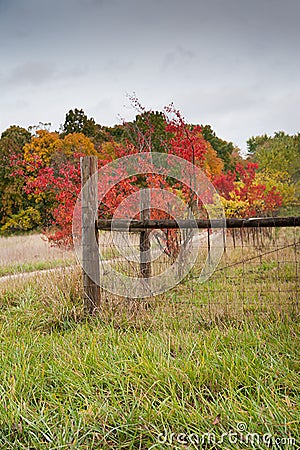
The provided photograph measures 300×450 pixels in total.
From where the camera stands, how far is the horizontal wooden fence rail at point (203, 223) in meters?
4.21

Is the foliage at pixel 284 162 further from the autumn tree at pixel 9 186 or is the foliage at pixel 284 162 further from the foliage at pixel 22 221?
→ the autumn tree at pixel 9 186

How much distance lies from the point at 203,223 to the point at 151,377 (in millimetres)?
1987

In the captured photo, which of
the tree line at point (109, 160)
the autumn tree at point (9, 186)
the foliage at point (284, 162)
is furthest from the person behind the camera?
the foliage at point (284, 162)

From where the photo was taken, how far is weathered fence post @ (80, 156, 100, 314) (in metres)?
4.79

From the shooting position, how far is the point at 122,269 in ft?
16.4

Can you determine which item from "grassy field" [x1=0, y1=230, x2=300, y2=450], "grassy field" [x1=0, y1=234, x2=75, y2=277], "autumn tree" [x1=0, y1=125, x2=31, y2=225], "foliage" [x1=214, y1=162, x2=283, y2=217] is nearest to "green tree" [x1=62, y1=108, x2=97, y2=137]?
"autumn tree" [x1=0, y1=125, x2=31, y2=225]

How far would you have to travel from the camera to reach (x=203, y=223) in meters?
4.59

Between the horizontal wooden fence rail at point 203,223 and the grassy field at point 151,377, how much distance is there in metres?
0.81

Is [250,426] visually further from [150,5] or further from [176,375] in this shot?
[150,5]

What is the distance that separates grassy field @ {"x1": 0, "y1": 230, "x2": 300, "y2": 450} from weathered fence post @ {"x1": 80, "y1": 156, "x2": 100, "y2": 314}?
193 mm

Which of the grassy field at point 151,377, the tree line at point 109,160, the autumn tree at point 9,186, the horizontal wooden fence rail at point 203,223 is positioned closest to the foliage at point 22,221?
the tree line at point 109,160

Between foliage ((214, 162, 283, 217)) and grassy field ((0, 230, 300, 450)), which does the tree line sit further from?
grassy field ((0, 230, 300, 450))

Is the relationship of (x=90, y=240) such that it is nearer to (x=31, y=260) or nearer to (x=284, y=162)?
(x=31, y=260)

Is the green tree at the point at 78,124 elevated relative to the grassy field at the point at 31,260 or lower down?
elevated
